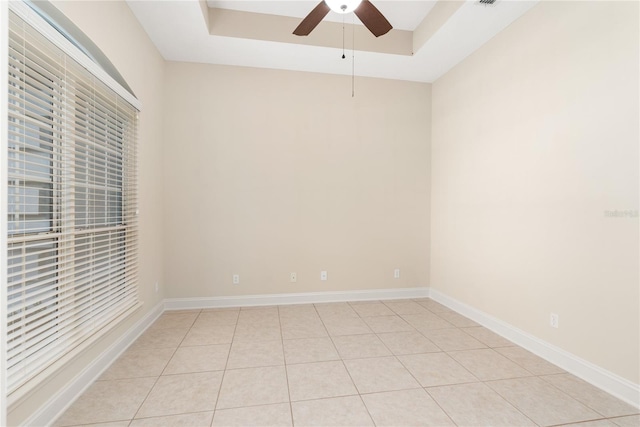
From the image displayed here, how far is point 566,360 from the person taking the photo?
231 cm

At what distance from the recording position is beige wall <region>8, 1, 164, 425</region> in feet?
6.08

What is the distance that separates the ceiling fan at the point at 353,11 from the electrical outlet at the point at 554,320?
2.73 metres

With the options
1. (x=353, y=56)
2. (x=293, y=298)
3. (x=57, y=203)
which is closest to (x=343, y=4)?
(x=353, y=56)

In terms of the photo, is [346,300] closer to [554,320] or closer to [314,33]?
[554,320]

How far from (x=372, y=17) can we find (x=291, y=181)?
2.06m

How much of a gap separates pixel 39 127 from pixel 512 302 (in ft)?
12.8

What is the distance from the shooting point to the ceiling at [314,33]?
8.93 feet

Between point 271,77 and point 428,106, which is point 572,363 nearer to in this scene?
point 428,106

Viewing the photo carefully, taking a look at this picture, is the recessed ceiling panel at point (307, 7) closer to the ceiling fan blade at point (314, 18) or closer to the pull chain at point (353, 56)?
the pull chain at point (353, 56)

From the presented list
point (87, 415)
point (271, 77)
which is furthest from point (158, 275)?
point (271, 77)

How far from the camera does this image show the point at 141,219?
2.94 meters

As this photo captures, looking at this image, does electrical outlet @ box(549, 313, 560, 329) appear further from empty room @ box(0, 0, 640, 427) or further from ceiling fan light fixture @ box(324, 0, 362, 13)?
ceiling fan light fixture @ box(324, 0, 362, 13)

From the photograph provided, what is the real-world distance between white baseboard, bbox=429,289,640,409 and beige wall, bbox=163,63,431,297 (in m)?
1.16

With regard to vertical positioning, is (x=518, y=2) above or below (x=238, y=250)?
above
